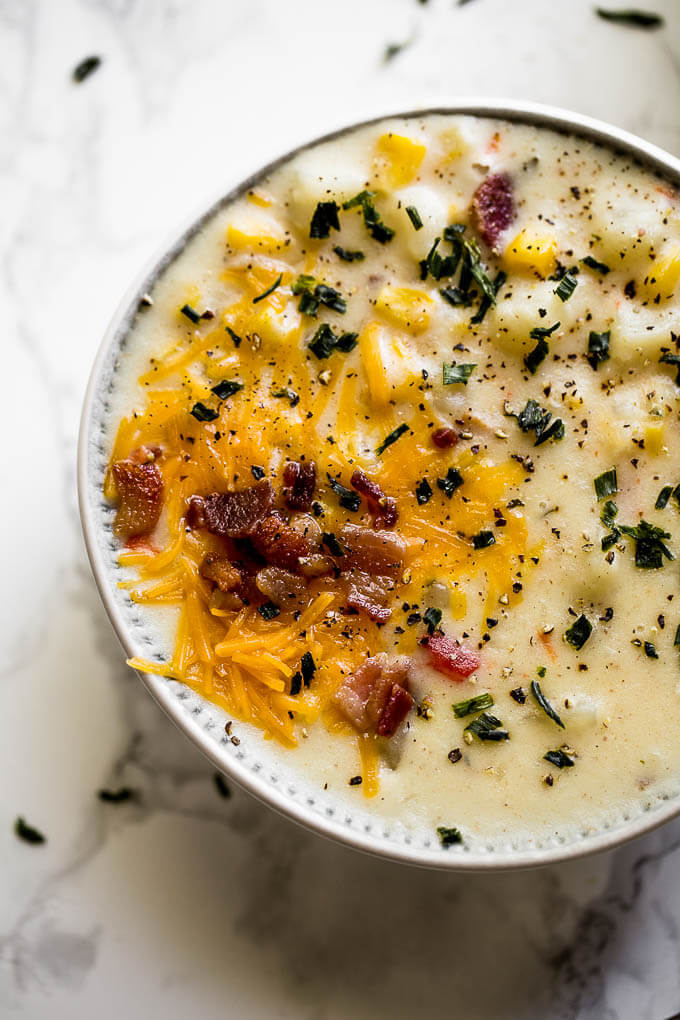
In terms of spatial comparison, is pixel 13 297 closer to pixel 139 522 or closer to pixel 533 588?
pixel 139 522

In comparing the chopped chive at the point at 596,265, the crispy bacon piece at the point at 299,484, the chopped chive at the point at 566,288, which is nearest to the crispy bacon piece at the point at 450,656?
the crispy bacon piece at the point at 299,484

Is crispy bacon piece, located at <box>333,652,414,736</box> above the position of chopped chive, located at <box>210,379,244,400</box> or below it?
below

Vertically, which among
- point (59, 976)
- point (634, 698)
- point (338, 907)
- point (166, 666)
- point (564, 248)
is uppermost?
point (564, 248)

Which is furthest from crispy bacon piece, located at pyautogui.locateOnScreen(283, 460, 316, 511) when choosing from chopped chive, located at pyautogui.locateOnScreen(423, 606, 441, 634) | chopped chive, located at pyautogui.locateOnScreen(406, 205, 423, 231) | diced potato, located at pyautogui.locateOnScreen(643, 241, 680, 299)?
diced potato, located at pyautogui.locateOnScreen(643, 241, 680, 299)

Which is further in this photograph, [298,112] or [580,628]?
[298,112]

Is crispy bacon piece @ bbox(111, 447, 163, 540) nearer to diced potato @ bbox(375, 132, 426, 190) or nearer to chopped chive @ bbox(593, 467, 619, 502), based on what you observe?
diced potato @ bbox(375, 132, 426, 190)

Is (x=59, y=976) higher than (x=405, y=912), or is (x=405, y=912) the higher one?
(x=405, y=912)

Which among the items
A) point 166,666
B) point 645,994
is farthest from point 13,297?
point 645,994
